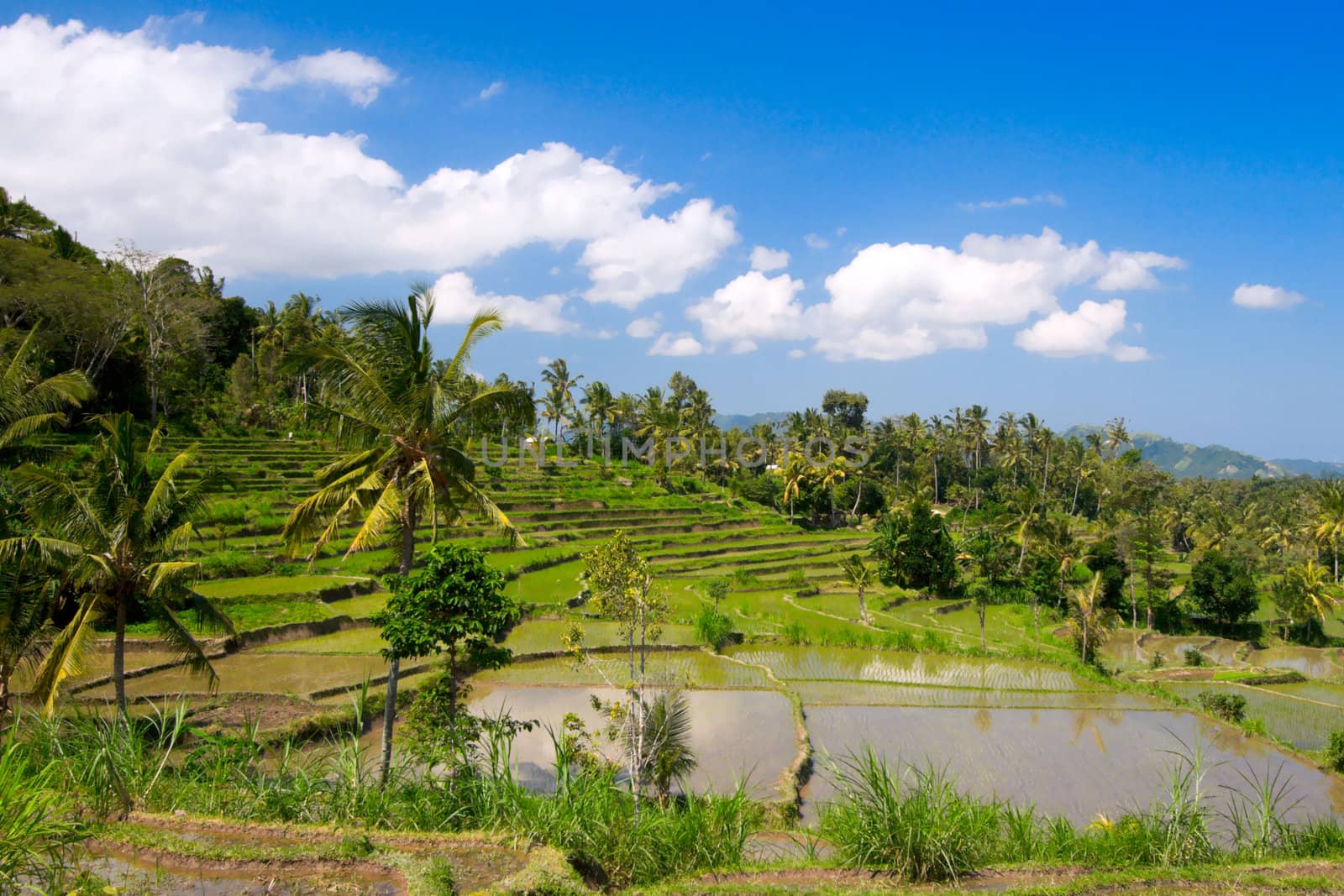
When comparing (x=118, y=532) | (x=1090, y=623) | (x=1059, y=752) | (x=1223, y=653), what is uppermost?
(x=118, y=532)

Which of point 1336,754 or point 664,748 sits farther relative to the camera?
point 1336,754

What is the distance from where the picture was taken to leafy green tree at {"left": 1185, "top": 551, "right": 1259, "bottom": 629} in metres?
31.6

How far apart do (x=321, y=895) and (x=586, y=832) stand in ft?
6.92

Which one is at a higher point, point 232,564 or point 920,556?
point 232,564

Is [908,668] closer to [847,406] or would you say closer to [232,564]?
[232,564]

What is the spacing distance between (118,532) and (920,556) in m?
32.3

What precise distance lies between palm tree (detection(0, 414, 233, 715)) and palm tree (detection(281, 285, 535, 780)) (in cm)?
239

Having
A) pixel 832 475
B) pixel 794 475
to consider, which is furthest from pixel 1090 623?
pixel 794 475

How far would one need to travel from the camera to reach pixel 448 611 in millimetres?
10734

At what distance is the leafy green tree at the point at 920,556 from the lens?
36281 millimetres

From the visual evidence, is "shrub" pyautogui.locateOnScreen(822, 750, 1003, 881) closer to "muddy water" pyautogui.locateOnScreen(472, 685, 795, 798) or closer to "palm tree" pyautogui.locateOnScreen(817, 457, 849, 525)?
"muddy water" pyautogui.locateOnScreen(472, 685, 795, 798)

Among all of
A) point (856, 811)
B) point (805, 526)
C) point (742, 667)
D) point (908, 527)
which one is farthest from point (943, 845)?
point (805, 526)

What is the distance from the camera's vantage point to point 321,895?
5797 millimetres

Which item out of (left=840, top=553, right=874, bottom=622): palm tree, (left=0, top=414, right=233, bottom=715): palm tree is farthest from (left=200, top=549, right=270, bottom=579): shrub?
(left=840, top=553, right=874, bottom=622): palm tree
